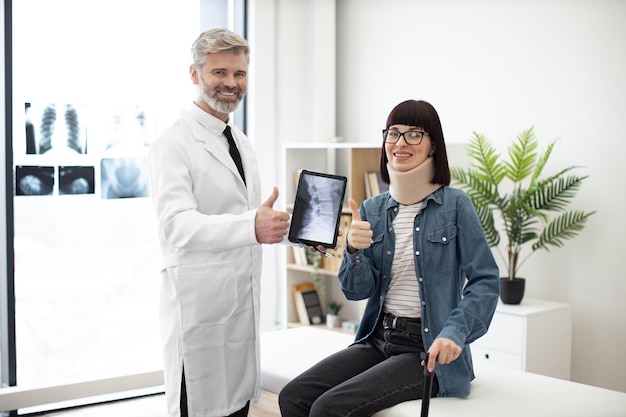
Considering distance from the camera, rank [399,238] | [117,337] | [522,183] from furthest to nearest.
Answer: [117,337] → [522,183] → [399,238]

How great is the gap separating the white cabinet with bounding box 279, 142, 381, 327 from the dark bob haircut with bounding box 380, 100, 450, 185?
70.1 inches

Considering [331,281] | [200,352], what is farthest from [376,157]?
[200,352]

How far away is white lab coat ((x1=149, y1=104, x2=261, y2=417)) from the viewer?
2.09 m

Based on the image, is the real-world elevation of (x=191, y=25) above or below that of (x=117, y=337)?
above

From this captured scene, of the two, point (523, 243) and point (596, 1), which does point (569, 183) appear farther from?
point (596, 1)

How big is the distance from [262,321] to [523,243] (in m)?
1.84

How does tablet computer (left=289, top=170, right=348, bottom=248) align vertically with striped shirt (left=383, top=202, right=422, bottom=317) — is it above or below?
above

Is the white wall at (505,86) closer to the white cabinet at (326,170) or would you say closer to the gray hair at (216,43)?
the white cabinet at (326,170)

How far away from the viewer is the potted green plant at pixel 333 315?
461 centimetres

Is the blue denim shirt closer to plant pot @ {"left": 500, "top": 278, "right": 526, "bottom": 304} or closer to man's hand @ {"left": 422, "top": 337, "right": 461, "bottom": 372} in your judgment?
man's hand @ {"left": 422, "top": 337, "right": 461, "bottom": 372}

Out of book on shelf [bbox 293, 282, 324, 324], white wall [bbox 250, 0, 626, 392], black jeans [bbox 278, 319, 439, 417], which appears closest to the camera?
black jeans [bbox 278, 319, 439, 417]

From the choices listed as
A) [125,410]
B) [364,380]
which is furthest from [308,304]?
[364,380]

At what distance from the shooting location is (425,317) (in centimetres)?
210

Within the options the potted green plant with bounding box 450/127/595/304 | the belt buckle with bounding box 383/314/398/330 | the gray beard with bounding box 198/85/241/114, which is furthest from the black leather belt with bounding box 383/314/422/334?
the potted green plant with bounding box 450/127/595/304
